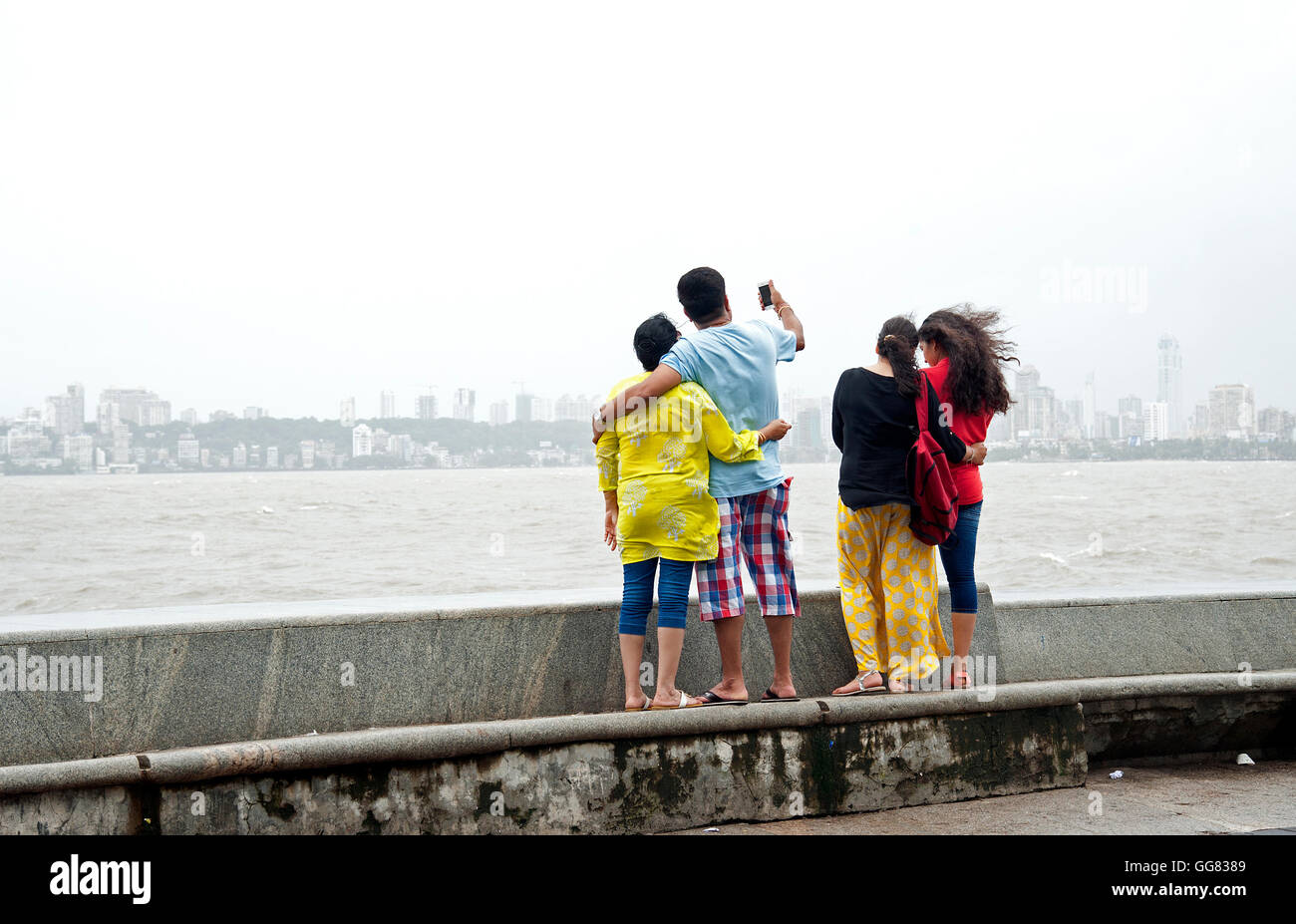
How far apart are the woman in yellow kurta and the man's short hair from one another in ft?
1.17

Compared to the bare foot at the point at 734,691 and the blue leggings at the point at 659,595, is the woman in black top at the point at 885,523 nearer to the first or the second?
the bare foot at the point at 734,691

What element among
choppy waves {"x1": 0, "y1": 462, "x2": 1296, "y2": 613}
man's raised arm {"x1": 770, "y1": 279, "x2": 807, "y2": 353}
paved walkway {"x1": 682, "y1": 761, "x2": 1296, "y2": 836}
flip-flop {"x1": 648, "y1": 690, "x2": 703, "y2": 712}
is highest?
man's raised arm {"x1": 770, "y1": 279, "x2": 807, "y2": 353}

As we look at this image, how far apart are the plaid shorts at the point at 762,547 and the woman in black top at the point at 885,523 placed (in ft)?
1.19

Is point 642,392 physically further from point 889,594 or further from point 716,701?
point 889,594

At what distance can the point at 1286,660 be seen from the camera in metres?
5.98

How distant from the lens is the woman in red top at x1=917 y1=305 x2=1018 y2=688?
527 centimetres

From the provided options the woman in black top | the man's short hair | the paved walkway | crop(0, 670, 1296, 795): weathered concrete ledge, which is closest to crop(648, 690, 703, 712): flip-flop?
crop(0, 670, 1296, 795): weathered concrete ledge

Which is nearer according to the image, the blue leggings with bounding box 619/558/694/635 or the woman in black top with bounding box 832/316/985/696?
the blue leggings with bounding box 619/558/694/635

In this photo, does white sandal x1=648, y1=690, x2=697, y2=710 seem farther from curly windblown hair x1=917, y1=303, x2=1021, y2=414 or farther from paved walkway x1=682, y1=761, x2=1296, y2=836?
curly windblown hair x1=917, y1=303, x2=1021, y2=414

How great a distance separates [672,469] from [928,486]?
1148 millimetres

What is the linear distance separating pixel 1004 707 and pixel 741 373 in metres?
1.75

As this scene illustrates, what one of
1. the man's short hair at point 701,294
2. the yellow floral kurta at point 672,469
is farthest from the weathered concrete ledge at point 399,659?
the man's short hair at point 701,294
